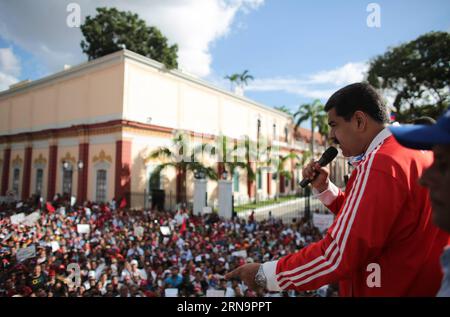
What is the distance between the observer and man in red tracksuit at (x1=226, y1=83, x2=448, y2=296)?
132 centimetres

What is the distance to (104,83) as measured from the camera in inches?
731

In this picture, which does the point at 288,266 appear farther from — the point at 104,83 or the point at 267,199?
the point at 267,199

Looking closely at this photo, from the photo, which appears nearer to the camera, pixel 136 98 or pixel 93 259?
pixel 93 259

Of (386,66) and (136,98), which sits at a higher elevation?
(386,66)

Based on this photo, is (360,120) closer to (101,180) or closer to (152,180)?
(152,180)

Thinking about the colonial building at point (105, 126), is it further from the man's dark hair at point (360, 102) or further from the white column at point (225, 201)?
the man's dark hair at point (360, 102)

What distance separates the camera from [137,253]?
8406 millimetres

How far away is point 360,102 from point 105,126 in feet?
60.4

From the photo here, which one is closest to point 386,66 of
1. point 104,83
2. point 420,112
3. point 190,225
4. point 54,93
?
point 420,112

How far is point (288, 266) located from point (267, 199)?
28.1 m

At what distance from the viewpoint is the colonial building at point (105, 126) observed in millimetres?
17828

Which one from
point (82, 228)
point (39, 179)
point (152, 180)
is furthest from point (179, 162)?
point (82, 228)

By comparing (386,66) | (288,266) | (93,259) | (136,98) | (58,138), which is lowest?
(93,259)
